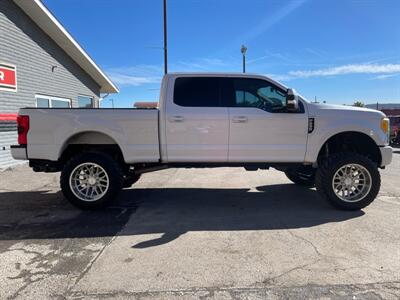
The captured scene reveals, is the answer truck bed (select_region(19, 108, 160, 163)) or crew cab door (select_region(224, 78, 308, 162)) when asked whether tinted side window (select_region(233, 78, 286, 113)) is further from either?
truck bed (select_region(19, 108, 160, 163))

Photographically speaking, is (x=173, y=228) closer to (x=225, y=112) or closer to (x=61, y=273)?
(x=61, y=273)

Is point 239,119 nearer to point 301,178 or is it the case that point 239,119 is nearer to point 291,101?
point 291,101

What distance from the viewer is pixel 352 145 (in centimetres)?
612

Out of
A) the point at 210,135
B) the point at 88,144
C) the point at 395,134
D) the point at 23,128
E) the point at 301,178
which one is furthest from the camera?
the point at 395,134

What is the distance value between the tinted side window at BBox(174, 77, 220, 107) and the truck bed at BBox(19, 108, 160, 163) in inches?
19.5

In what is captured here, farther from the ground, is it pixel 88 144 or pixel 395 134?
pixel 88 144

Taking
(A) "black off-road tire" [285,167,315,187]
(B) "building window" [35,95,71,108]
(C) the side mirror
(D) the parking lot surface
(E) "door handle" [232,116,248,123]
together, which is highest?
(B) "building window" [35,95,71,108]

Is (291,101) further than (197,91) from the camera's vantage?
No

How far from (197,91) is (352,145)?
9.52 ft

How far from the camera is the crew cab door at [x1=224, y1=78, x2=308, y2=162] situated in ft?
18.5

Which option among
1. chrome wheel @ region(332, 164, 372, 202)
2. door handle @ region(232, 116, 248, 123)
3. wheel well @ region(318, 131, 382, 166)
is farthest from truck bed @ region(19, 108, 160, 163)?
chrome wheel @ region(332, 164, 372, 202)

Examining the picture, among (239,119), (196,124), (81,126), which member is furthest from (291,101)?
(81,126)

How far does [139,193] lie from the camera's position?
278 inches

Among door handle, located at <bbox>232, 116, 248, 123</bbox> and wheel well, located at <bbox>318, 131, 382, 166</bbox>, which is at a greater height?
door handle, located at <bbox>232, 116, 248, 123</bbox>
